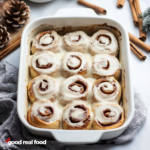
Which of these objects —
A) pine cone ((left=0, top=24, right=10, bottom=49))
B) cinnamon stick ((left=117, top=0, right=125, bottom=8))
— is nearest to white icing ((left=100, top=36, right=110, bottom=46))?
cinnamon stick ((left=117, top=0, right=125, bottom=8))

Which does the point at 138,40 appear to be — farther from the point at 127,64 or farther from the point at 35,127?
the point at 35,127

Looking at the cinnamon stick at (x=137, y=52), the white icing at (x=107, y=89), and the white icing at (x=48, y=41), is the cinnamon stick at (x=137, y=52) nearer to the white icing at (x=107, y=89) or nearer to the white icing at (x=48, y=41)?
the white icing at (x=107, y=89)

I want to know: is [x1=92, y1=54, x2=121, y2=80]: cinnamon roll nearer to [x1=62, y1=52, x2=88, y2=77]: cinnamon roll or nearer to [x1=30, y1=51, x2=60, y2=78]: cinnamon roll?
[x1=62, y1=52, x2=88, y2=77]: cinnamon roll

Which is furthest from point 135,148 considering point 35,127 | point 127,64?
point 35,127

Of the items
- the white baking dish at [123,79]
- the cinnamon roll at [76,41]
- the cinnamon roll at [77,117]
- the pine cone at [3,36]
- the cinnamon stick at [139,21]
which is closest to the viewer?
the white baking dish at [123,79]

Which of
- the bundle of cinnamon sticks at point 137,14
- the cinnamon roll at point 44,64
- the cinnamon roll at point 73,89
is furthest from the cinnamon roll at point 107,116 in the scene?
the bundle of cinnamon sticks at point 137,14

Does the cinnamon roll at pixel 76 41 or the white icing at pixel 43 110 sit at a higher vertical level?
the cinnamon roll at pixel 76 41
